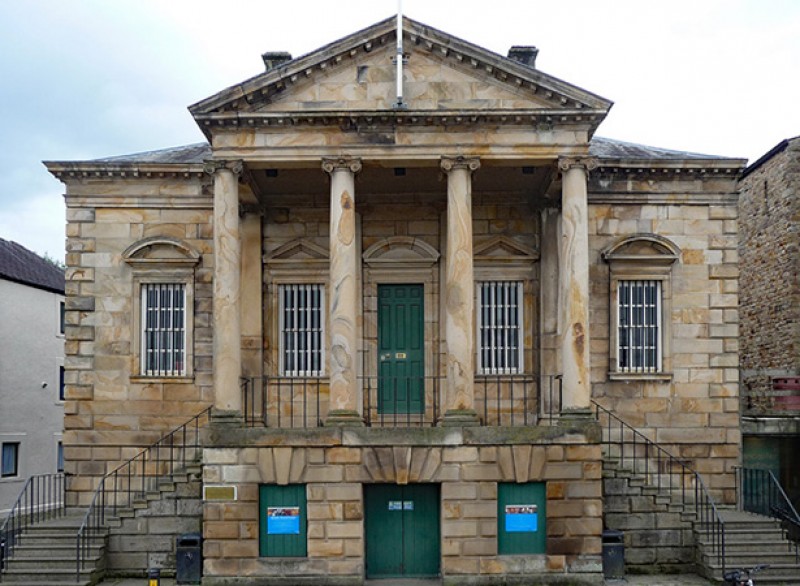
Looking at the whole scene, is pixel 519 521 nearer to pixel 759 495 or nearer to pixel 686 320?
pixel 686 320

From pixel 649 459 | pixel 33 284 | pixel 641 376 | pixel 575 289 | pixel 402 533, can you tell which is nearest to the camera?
pixel 575 289

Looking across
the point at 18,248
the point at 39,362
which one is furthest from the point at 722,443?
the point at 18,248

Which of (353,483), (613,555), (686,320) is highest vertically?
(686,320)

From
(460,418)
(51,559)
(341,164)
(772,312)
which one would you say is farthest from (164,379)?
(772,312)

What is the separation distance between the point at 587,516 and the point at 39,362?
19880 mm

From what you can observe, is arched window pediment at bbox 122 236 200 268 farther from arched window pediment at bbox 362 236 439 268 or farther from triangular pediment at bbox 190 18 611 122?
triangular pediment at bbox 190 18 611 122

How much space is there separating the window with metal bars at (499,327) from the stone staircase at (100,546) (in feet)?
21.9

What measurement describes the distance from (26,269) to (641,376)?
800 inches

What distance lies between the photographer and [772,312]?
25344 millimetres

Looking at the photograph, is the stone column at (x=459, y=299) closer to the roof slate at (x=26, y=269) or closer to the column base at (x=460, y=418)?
the column base at (x=460, y=418)

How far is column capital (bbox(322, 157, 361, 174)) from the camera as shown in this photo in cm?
1717

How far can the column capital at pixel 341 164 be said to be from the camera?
17.2 metres

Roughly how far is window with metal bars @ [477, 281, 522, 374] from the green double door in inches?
159

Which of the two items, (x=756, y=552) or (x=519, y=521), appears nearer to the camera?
(x=519, y=521)
